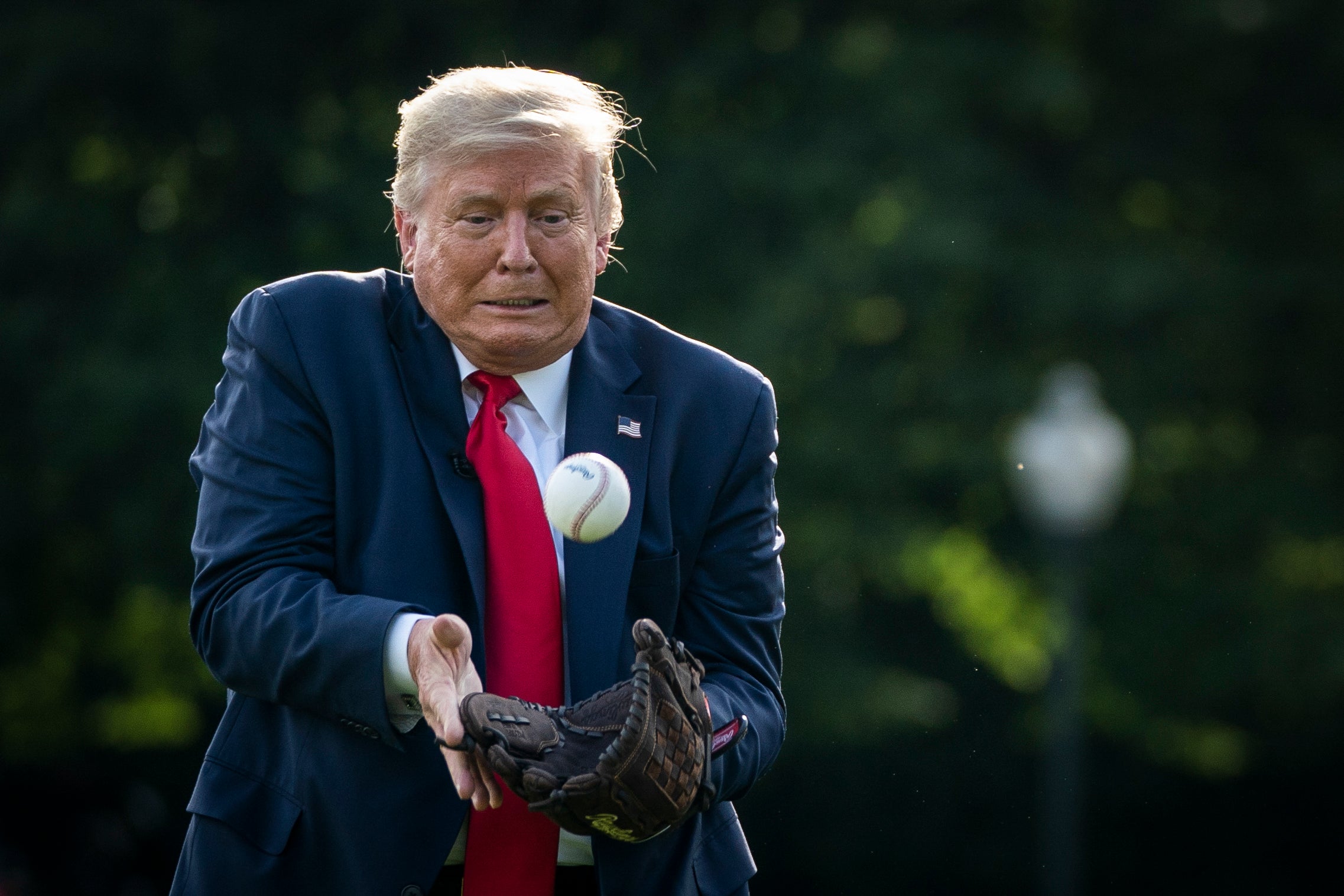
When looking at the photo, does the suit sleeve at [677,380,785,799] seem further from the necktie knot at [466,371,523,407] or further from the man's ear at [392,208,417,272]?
the man's ear at [392,208,417,272]

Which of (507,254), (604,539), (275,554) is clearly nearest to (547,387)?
(507,254)

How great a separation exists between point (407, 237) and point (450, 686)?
1.07 meters

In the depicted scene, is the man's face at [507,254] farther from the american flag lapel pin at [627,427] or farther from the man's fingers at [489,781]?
the man's fingers at [489,781]

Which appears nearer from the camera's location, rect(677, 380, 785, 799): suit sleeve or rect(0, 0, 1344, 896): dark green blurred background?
rect(677, 380, 785, 799): suit sleeve

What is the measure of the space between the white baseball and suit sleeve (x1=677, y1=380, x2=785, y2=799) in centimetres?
33

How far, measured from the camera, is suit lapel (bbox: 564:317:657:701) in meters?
3.03

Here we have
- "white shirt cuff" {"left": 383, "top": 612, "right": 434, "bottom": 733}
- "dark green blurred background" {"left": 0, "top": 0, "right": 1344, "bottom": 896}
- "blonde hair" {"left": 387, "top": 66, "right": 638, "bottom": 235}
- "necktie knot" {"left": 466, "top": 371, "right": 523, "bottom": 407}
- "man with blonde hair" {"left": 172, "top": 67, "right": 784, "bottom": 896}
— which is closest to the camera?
"white shirt cuff" {"left": 383, "top": 612, "right": 434, "bottom": 733}

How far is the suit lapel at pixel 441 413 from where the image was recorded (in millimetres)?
2984

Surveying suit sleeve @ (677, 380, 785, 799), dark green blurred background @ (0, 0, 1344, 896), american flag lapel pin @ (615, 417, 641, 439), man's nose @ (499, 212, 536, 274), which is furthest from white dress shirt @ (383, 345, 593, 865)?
dark green blurred background @ (0, 0, 1344, 896)

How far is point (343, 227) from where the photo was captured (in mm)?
12609

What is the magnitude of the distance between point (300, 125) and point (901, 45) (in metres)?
5.18

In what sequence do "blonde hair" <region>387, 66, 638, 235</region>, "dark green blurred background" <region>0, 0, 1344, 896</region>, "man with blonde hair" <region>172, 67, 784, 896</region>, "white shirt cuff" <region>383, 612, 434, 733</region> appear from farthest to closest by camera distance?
"dark green blurred background" <region>0, 0, 1344, 896</region>, "blonde hair" <region>387, 66, 638, 235</region>, "man with blonde hair" <region>172, 67, 784, 896</region>, "white shirt cuff" <region>383, 612, 434, 733</region>

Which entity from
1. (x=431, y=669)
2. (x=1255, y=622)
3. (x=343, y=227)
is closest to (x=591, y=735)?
(x=431, y=669)

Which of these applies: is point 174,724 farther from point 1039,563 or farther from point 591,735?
point 591,735
